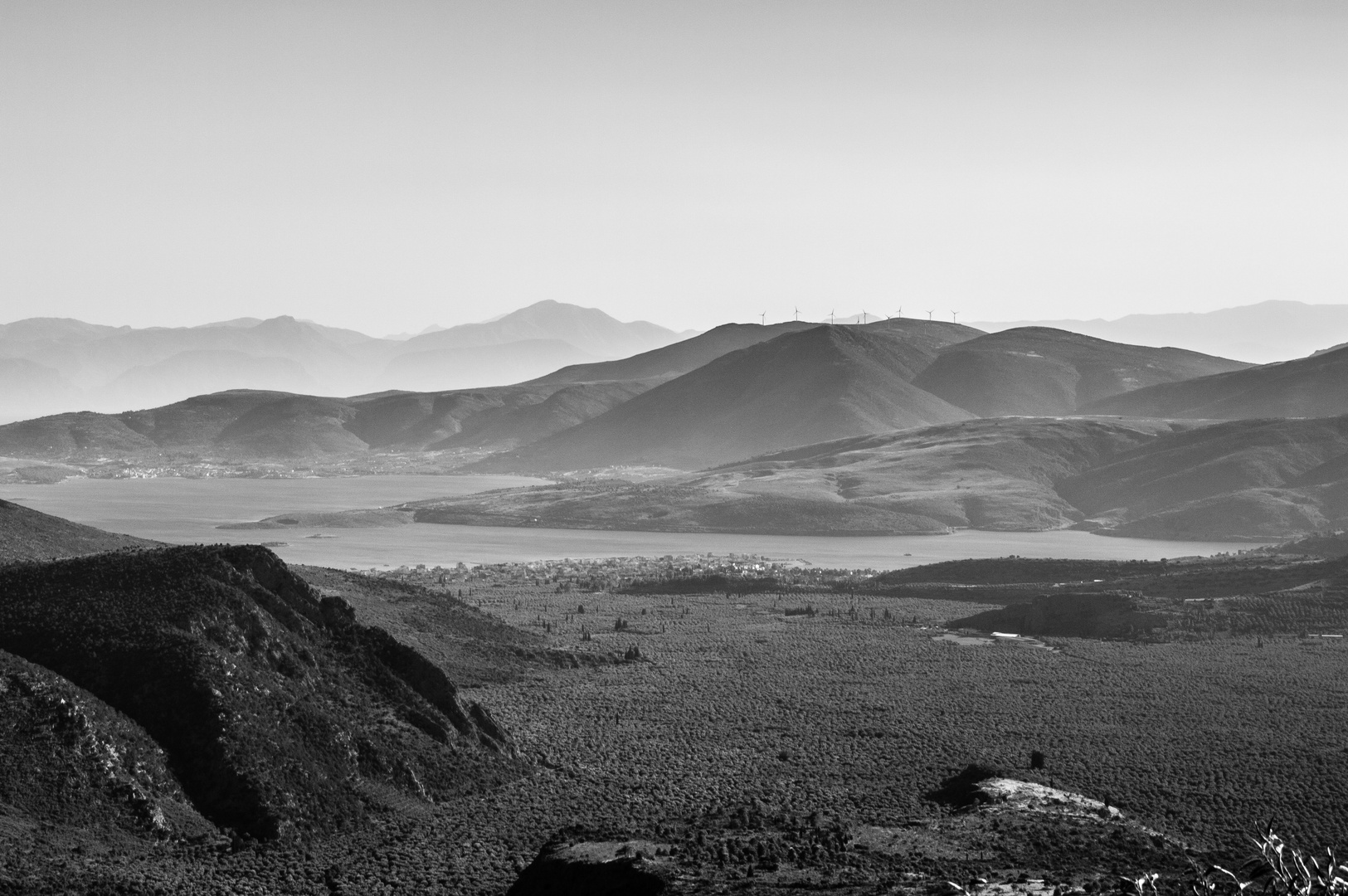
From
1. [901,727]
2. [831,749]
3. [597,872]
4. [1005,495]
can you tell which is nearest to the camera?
[597,872]

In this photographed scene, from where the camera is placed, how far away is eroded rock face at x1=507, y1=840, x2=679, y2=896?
2994 centimetres

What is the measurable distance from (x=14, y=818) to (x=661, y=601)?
61.5 m

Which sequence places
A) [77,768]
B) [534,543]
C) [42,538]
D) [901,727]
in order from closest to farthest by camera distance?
[77,768], [901,727], [42,538], [534,543]

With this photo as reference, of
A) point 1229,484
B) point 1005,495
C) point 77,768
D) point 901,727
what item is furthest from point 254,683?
point 1229,484

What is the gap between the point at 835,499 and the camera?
166 m

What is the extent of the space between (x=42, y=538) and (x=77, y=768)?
3860 centimetres

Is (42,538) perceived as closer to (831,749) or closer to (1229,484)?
(831,749)

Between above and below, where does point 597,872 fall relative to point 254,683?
below

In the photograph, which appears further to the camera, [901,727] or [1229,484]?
[1229,484]

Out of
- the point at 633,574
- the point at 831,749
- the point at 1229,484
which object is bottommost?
the point at 831,749

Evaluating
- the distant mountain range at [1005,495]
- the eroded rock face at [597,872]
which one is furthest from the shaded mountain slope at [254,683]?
the distant mountain range at [1005,495]

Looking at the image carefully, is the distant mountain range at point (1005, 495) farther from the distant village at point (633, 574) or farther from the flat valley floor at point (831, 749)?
the flat valley floor at point (831, 749)

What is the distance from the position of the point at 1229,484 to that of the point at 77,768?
15459cm

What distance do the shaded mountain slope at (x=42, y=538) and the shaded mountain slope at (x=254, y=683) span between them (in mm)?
17318
